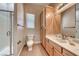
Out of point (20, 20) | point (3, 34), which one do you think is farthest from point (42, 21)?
point (3, 34)

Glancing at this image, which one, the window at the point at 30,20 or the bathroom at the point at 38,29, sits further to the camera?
the window at the point at 30,20

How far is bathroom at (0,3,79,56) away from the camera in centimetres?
148

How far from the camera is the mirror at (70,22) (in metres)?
1.76

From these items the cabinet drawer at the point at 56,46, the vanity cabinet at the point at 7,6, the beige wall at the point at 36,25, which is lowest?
the cabinet drawer at the point at 56,46

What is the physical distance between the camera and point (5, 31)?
5.05 feet

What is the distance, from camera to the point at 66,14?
75.7 inches

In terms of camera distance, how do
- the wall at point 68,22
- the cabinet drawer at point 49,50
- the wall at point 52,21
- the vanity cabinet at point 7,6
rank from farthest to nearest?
the wall at point 68,22, the wall at point 52,21, the cabinet drawer at point 49,50, the vanity cabinet at point 7,6

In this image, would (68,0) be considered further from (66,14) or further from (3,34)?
(3,34)

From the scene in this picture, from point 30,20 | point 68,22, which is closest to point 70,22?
point 68,22

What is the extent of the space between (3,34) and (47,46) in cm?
79

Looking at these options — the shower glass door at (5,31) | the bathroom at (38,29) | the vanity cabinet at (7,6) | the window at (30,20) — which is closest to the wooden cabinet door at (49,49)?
the bathroom at (38,29)

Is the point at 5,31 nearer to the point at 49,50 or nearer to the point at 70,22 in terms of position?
the point at 49,50

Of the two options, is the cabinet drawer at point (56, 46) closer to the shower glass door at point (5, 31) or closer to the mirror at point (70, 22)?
the mirror at point (70, 22)

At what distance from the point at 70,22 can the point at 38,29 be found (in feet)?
2.16
